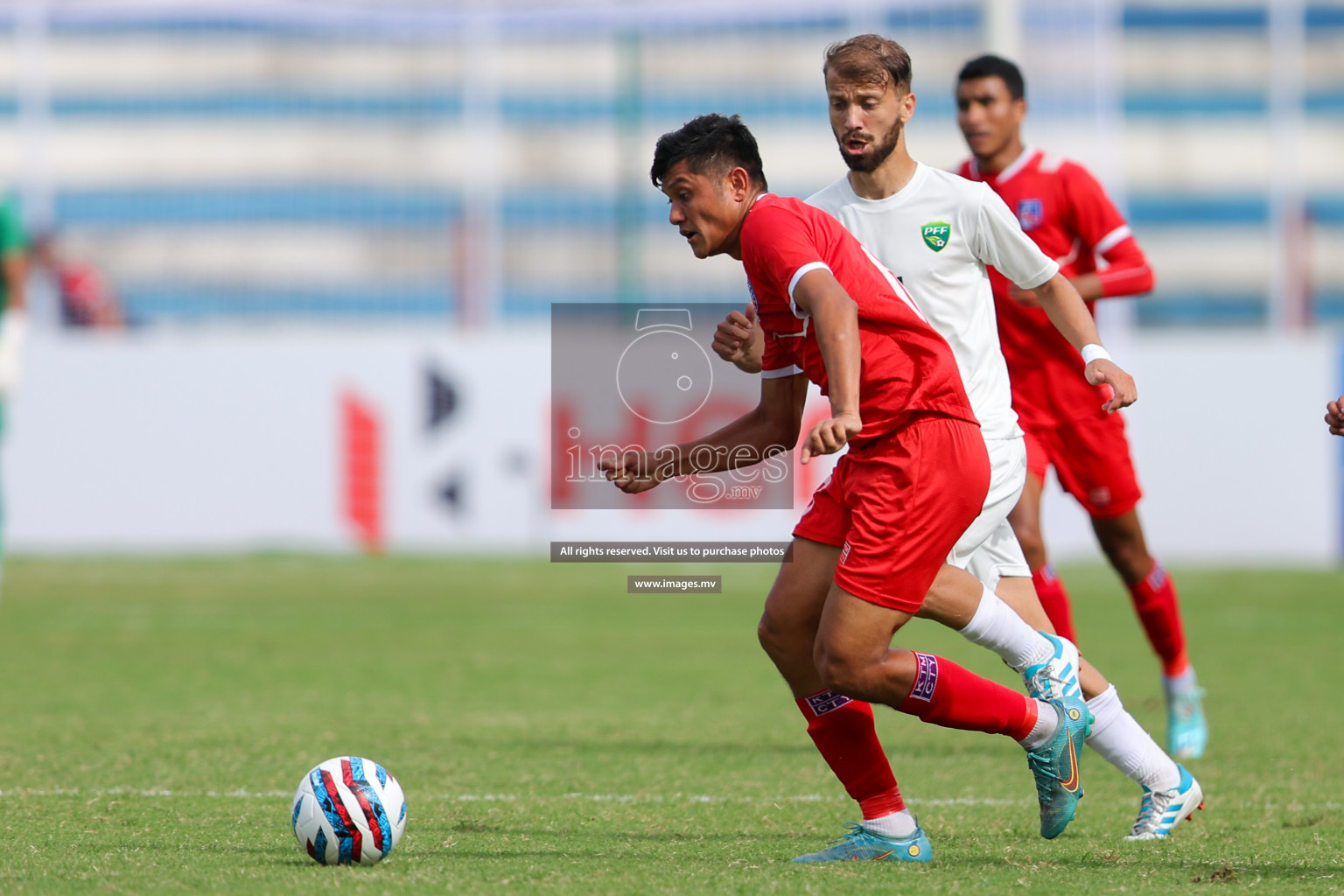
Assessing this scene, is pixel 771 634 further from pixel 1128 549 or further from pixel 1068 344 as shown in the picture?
pixel 1128 549

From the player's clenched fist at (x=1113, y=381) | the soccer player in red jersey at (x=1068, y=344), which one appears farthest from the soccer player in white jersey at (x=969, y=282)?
the soccer player in red jersey at (x=1068, y=344)

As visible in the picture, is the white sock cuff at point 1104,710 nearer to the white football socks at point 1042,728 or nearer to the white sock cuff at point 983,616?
the white football socks at point 1042,728

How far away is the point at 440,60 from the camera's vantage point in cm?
1777

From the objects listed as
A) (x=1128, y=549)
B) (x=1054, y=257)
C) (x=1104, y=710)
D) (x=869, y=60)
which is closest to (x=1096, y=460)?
(x=1128, y=549)

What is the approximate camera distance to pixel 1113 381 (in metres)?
4.21

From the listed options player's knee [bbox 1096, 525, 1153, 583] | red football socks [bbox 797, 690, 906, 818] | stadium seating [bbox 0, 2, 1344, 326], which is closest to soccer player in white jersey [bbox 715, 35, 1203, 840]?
red football socks [bbox 797, 690, 906, 818]

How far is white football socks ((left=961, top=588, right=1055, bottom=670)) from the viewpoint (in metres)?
4.35

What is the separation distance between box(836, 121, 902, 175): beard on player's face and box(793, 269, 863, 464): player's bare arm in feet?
2.23

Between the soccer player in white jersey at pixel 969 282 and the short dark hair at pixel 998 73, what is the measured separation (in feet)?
4.89

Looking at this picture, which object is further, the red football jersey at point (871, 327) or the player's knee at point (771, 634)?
the player's knee at point (771, 634)

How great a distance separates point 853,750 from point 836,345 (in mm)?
1148

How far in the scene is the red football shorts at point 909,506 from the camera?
13.4ft

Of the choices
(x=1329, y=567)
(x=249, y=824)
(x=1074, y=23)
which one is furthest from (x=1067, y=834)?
(x=1074, y=23)

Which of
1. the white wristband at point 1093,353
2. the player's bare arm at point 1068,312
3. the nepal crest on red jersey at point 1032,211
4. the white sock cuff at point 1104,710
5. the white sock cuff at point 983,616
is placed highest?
the nepal crest on red jersey at point 1032,211
